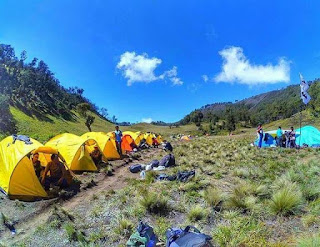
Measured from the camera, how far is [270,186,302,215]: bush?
7.19 m

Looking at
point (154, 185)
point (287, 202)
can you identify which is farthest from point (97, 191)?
point (287, 202)

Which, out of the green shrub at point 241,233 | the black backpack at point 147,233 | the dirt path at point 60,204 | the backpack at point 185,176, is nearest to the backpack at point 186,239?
the black backpack at point 147,233

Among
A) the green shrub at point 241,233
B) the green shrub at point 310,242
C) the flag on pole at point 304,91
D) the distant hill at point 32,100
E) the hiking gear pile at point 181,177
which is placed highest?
the distant hill at point 32,100

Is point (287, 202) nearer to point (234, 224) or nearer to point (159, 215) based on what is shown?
point (234, 224)

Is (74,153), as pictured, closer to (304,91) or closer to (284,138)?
(304,91)

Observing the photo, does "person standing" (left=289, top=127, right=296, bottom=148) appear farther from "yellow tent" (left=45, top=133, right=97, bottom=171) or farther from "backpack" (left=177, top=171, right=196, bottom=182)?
"yellow tent" (left=45, top=133, right=97, bottom=171)

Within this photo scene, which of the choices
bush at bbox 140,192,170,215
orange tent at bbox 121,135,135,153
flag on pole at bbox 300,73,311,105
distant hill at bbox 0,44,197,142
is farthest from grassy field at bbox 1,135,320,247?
distant hill at bbox 0,44,197,142

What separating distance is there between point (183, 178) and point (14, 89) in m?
94.5

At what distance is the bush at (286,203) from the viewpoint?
7188 mm

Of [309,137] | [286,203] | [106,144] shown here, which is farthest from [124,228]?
[309,137]

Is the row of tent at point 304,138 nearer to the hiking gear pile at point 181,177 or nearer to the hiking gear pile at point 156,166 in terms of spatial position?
the hiking gear pile at point 156,166

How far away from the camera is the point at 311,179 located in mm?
10328

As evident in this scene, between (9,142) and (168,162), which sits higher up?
(9,142)

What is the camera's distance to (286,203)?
7.27 meters
